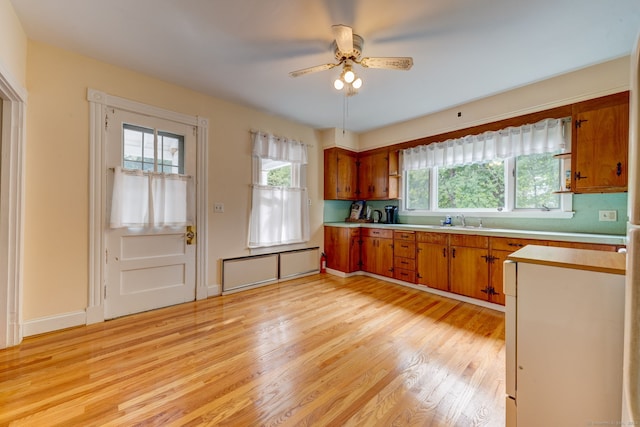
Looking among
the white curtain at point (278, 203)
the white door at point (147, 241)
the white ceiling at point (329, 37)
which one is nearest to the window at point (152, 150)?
the white door at point (147, 241)

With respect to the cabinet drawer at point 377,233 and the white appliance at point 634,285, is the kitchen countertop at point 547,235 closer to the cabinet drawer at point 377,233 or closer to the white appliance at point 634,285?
the cabinet drawer at point 377,233

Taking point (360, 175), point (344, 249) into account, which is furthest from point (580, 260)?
point (360, 175)

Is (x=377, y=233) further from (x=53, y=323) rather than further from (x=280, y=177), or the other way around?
(x=53, y=323)

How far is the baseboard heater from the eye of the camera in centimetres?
341

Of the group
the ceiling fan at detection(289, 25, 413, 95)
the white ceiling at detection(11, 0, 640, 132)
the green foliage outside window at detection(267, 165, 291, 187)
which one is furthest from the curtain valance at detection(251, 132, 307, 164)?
the ceiling fan at detection(289, 25, 413, 95)

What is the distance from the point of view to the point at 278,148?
384 cm

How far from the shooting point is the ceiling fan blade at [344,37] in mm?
1761

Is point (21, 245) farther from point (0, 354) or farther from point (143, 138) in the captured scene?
point (143, 138)

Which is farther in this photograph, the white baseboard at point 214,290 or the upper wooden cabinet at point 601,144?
the white baseboard at point 214,290

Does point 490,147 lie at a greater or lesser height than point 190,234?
greater

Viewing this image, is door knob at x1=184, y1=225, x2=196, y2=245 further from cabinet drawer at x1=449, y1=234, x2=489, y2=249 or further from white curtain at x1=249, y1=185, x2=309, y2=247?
cabinet drawer at x1=449, y1=234, x2=489, y2=249

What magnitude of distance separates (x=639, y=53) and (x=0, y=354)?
12.4 ft

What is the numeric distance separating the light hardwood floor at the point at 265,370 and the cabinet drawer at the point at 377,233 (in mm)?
1342

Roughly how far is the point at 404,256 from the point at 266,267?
2.03 metres
